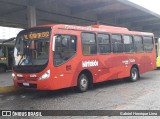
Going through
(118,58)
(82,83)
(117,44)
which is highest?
(117,44)

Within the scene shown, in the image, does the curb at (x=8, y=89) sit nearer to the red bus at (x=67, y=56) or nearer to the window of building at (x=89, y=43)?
the red bus at (x=67, y=56)

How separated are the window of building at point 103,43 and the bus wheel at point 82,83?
1629mm

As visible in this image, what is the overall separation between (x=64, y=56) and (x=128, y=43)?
17.7ft

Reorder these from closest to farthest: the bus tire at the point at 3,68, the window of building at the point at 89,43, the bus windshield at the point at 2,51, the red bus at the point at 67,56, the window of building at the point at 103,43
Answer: the red bus at the point at 67,56 < the window of building at the point at 89,43 < the window of building at the point at 103,43 < the bus tire at the point at 3,68 < the bus windshield at the point at 2,51

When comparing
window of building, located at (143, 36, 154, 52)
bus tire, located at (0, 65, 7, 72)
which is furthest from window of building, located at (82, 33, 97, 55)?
bus tire, located at (0, 65, 7, 72)

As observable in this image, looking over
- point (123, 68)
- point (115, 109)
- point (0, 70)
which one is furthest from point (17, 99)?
point (0, 70)

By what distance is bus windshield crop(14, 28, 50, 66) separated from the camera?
409 inches

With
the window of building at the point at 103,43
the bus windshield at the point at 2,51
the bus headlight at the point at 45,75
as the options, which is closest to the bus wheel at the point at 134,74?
the window of building at the point at 103,43

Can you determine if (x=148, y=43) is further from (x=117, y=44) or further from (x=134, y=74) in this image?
(x=117, y=44)

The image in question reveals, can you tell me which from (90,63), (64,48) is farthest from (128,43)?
(64,48)

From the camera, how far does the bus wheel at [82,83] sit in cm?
1150

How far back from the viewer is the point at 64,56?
35.4 feet

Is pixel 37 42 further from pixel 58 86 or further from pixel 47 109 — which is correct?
pixel 47 109

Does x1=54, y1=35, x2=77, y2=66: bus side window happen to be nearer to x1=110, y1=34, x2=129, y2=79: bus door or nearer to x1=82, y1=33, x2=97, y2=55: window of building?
x1=82, y1=33, x2=97, y2=55: window of building
